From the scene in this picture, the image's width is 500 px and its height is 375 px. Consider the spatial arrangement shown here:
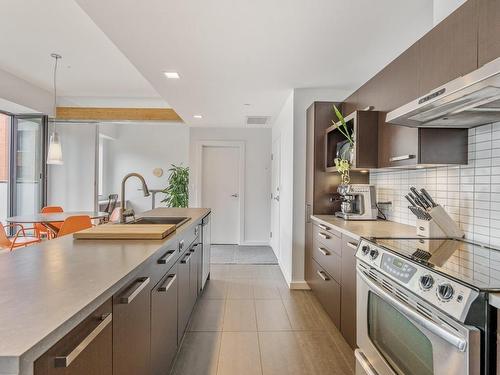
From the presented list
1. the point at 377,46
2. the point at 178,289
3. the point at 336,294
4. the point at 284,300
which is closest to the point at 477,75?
the point at 377,46

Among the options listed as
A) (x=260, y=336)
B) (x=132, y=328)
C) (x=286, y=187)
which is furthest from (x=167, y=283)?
(x=286, y=187)

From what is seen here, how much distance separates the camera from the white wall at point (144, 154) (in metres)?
7.99

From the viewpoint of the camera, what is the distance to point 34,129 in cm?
521

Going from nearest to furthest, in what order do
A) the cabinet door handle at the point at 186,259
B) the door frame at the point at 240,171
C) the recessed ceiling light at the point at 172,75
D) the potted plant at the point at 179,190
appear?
the cabinet door handle at the point at 186,259 < the recessed ceiling light at the point at 172,75 < the door frame at the point at 240,171 < the potted plant at the point at 179,190

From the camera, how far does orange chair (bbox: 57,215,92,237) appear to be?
10.5 feet

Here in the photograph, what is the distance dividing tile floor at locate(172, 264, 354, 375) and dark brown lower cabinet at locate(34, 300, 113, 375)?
1.18m

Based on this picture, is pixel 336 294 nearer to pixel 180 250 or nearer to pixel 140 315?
pixel 180 250

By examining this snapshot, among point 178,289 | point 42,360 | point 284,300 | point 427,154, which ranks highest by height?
point 427,154

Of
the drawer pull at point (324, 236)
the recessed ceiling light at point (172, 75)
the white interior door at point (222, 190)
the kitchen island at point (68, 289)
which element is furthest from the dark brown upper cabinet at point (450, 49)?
the white interior door at point (222, 190)

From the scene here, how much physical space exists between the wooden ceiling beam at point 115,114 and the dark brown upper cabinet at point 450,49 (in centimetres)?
434

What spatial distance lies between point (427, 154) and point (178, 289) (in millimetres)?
1760

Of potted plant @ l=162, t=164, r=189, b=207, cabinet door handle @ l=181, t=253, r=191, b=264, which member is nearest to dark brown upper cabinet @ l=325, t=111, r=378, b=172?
cabinet door handle @ l=181, t=253, r=191, b=264

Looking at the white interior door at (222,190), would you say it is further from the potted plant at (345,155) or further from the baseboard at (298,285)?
the potted plant at (345,155)

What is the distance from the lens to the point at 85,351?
817 millimetres
